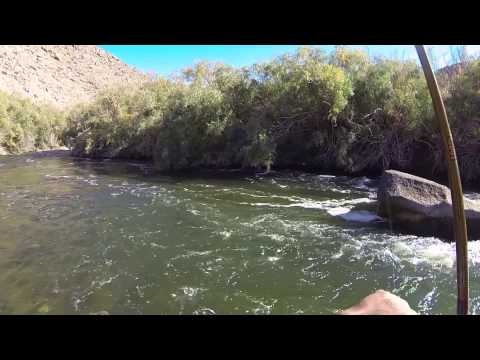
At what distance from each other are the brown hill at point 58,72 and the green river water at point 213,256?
65210 millimetres

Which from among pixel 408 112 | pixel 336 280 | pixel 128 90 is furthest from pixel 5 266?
pixel 128 90

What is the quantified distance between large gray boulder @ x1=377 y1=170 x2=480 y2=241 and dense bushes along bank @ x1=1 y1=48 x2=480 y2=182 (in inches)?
268

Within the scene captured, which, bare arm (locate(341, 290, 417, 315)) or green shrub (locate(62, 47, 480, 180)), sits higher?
green shrub (locate(62, 47, 480, 180))

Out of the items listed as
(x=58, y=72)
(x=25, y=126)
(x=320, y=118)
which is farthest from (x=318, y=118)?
(x=58, y=72)

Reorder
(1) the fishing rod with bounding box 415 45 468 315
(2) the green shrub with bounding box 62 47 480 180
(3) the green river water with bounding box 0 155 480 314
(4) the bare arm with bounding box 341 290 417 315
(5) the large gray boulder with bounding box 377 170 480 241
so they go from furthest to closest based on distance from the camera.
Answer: (2) the green shrub with bounding box 62 47 480 180, (5) the large gray boulder with bounding box 377 170 480 241, (3) the green river water with bounding box 0 155 480 314, (4) the bare arm with bounding box 341 290 417 315, (1) the fishing rod with bounding box 415 45 468 315

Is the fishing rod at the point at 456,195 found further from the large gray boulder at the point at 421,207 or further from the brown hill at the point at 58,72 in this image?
the brown hill at the point at 58,72

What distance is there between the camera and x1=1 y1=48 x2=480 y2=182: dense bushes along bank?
54.0ft

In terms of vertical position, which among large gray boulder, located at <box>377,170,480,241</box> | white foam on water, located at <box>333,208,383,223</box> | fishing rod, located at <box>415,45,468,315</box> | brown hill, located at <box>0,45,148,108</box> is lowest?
white foam on water, located at <box>333,208,383,223</box>

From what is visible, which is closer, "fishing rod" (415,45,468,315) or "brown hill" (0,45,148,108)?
"fishing rod" (415,45,468,315)

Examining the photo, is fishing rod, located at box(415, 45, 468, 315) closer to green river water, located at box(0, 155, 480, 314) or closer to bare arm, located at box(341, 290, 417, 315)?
bare arm, located at box(341, 290, 417, 315)

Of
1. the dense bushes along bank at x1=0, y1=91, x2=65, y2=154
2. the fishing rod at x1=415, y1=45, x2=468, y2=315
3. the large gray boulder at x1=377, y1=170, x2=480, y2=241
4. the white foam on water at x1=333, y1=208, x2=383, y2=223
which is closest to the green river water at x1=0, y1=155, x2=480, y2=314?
the white foam on water at x1=333, y1=208, x2=383, y2=223
